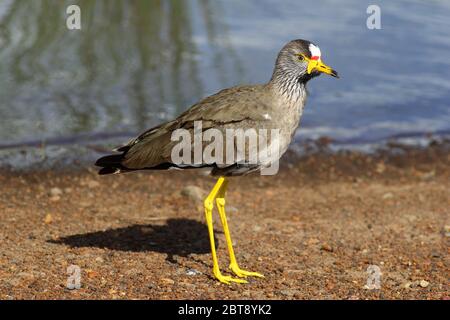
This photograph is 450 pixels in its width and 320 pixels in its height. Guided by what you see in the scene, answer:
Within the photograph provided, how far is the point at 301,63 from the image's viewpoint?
7070 mm

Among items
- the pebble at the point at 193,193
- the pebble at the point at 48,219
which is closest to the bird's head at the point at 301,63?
→ the pebble at the point at 193,193

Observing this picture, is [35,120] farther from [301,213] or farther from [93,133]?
[301,213]

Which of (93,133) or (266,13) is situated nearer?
(93,133)

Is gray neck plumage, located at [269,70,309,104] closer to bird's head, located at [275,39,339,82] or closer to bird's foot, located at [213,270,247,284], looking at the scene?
bird's head, located at [275,39,339,82]

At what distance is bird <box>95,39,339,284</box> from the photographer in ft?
22.3

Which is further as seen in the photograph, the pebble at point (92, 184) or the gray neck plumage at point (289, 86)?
the pebble at point (92, 184)

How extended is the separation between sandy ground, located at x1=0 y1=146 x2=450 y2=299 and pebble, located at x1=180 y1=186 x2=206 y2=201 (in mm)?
13

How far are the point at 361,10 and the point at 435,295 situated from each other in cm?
921

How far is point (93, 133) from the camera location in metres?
10.5

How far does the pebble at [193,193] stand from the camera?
29.3ft

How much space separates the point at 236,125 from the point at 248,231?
1.59 metres

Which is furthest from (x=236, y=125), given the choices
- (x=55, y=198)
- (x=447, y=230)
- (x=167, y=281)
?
(x=55, y=198)

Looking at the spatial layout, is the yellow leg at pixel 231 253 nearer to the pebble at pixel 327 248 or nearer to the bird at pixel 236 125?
the bird at pixel 236 125

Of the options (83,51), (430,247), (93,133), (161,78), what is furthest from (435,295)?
(83,51)
